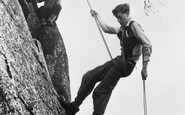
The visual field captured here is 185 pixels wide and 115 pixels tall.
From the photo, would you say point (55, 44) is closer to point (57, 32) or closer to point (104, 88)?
point (57, 32)

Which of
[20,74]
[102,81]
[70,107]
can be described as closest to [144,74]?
[102,81]

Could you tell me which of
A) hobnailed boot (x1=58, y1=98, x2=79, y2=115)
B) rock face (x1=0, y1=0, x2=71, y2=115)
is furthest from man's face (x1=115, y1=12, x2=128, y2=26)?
hobnailed boot (x1=58, y1=98, x2=79, y2=115)

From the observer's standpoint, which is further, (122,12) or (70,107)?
(122,12)

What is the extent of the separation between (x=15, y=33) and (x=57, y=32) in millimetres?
5382

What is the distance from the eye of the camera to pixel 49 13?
12867 millimetres

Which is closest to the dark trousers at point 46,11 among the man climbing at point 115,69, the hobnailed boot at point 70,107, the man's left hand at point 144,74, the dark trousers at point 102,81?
the man climbing at point 115,69

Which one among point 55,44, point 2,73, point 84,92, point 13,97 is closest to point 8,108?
point 13,97

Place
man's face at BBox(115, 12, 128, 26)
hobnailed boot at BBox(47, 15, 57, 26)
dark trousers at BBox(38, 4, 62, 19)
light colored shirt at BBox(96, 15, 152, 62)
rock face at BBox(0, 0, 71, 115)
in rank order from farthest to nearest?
dark trousers at BBox(38, 4, 62, 19), hobnailed boot at BBox(47, 15, 57, 26), man's face at BBox(115, 12, 128, 26), light colored shirt at BBox(96, 15, 152, 62), rock face at BBox(0, 0, 71, 115)

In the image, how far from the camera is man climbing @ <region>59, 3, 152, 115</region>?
812cm

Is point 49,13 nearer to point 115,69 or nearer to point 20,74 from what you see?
point 115,69

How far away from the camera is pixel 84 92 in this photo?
8.35m

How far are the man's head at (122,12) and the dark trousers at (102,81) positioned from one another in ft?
3.10

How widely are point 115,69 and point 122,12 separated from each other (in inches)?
57.7

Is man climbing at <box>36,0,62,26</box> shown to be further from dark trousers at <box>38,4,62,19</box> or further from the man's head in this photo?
the man's head
